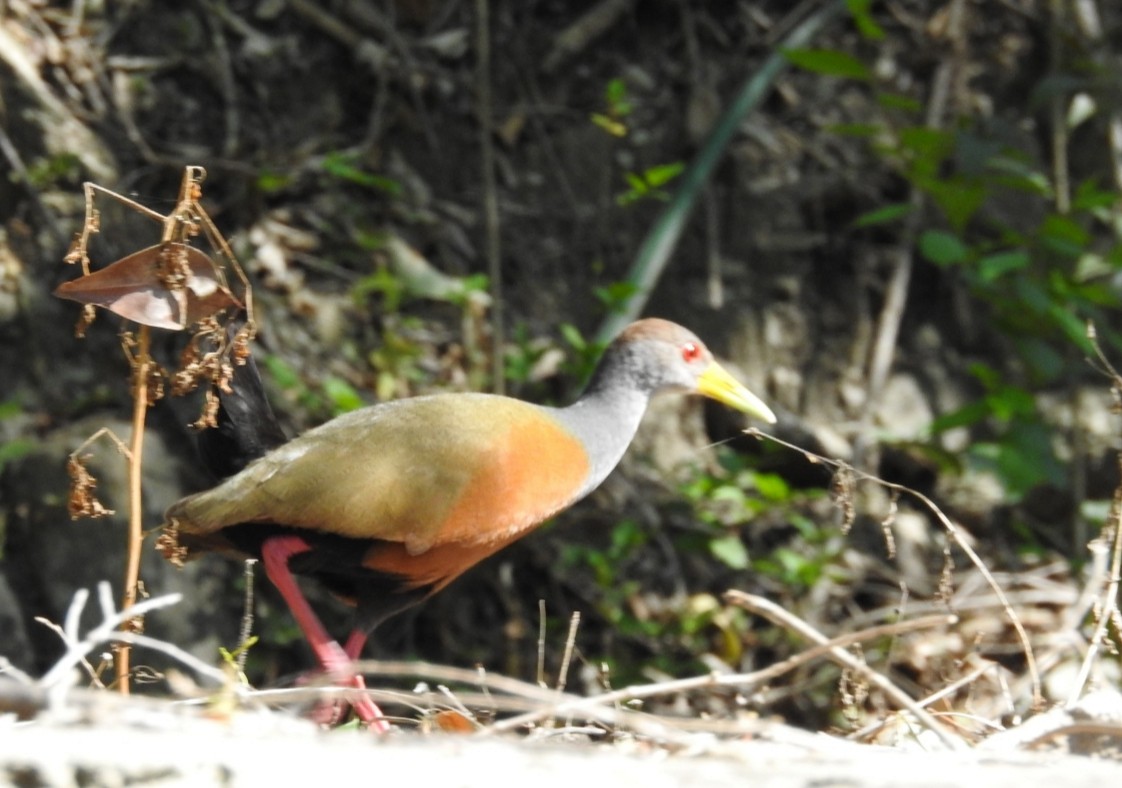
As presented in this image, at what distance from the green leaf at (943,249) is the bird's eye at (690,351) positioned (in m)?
2.04

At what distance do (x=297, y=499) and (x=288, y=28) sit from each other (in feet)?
14.2

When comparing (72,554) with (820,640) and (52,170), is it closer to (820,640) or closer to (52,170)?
(52,170)

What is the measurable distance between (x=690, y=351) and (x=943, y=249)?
2.14m

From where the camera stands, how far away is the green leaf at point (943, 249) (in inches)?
251

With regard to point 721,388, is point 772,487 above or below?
below

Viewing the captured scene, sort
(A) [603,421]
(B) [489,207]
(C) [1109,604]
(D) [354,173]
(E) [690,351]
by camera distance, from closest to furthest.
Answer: (C) [1109,604] < (A) [603,421] < (E) [690,351] < (D) [354,173] < (B) [489,207]

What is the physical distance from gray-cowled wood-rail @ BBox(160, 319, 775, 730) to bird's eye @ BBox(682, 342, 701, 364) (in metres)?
0.60

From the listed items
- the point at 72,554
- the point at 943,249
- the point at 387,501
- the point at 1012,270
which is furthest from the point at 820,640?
the point at 1012,270

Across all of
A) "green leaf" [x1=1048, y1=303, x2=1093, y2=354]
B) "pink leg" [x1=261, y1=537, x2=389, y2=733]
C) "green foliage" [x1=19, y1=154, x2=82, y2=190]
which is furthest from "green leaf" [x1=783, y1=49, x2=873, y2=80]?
"pink leg" [x1=261, y1=537, x2=389, y2=733]

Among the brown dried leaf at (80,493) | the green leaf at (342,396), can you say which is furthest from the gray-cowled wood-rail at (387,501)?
the green leaf at (342,396)

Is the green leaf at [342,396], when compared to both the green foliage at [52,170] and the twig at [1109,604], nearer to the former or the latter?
the green foliage at [52,170]

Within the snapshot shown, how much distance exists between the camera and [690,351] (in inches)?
187

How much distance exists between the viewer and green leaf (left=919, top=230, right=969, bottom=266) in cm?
636

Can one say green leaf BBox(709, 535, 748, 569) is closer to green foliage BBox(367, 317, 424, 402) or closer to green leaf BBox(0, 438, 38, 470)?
green foliage BBox(367, 317, 424, 402)
